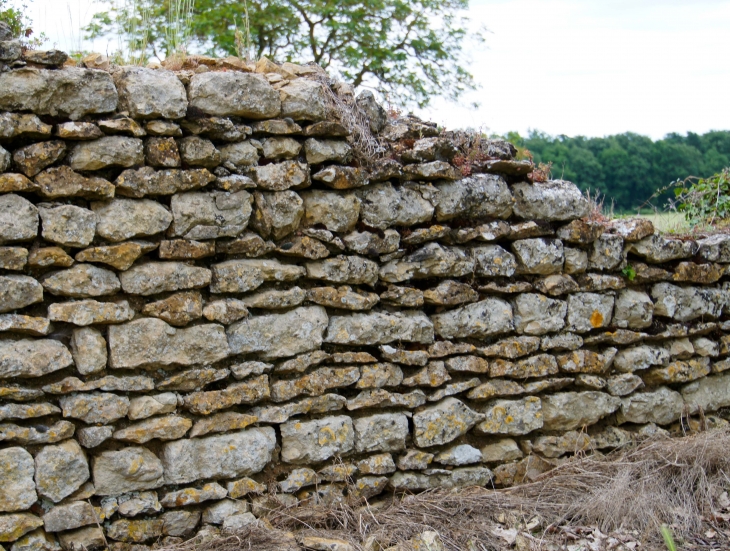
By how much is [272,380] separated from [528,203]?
6.67ft

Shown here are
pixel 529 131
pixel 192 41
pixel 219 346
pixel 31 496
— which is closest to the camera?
pixel 31 496

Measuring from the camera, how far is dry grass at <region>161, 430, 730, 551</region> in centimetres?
358

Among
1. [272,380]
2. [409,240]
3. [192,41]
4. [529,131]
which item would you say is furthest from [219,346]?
[529,131]

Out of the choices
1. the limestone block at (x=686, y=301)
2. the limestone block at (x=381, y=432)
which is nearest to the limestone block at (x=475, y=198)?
the limestone block at (x=381, y=432)

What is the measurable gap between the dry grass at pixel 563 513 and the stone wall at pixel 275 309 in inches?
5.7

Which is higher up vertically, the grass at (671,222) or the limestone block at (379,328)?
the grass at (671,222)

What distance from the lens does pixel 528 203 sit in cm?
443

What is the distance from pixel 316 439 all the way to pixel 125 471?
1000mm

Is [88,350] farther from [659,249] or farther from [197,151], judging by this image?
[659,249]

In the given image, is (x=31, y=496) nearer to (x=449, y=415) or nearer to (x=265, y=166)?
(x=265, y=166)

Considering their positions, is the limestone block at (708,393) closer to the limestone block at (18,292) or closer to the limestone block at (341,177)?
the limestone block at (341,177)

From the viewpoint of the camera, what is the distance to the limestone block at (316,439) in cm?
369

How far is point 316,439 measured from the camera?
3.72 metres

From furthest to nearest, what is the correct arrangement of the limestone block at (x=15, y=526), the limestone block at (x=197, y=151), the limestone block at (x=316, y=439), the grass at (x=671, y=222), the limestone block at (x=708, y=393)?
the grass at (x=671, y=222) → the limestone block at (x=708, y=393) → the limestone block at (x=316, y=439) → the limestone block at (x=197, y=151) → the limestone block at (x=15, y=526)
